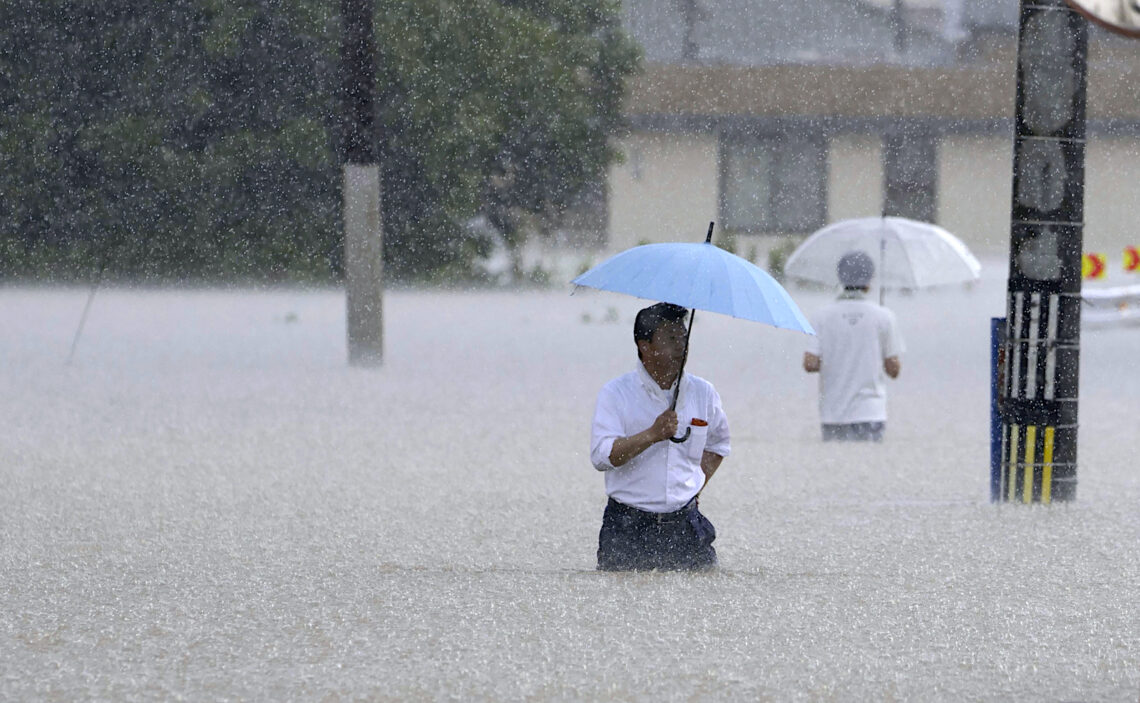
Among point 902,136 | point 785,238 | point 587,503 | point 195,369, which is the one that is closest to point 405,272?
point 785,238

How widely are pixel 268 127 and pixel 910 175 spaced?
13018 mm

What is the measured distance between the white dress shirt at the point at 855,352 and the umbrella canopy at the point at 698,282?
4763mm

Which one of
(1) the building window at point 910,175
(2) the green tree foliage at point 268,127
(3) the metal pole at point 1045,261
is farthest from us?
(1) the building window at point 910,175

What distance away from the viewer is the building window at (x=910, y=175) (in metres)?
35.0

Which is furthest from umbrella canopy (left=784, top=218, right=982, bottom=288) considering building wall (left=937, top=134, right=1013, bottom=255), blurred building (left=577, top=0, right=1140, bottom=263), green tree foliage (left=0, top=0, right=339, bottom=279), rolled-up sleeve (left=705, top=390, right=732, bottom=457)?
building wall (left=937, top=134, right=1013, bottom=255)

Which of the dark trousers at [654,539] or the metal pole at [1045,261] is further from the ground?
the metal pole at [1045,261]

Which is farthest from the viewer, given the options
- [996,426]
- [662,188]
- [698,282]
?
[662,188]

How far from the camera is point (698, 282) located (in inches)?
224

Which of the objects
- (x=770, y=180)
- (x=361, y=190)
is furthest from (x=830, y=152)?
(x=361, y=190)

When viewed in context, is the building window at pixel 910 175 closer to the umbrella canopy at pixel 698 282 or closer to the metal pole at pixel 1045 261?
the metal pole at pixel 1045 261

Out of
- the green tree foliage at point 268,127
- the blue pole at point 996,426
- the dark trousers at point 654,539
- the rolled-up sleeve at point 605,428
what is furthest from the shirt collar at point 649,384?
the green tree foliage at point 268,127

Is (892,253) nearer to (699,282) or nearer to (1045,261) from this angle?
(1045,261)

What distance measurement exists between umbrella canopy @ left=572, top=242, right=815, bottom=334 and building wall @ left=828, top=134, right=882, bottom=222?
2947 centimetres

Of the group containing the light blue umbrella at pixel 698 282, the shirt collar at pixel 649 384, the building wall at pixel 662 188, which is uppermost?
the building wall at pixel 662 188
